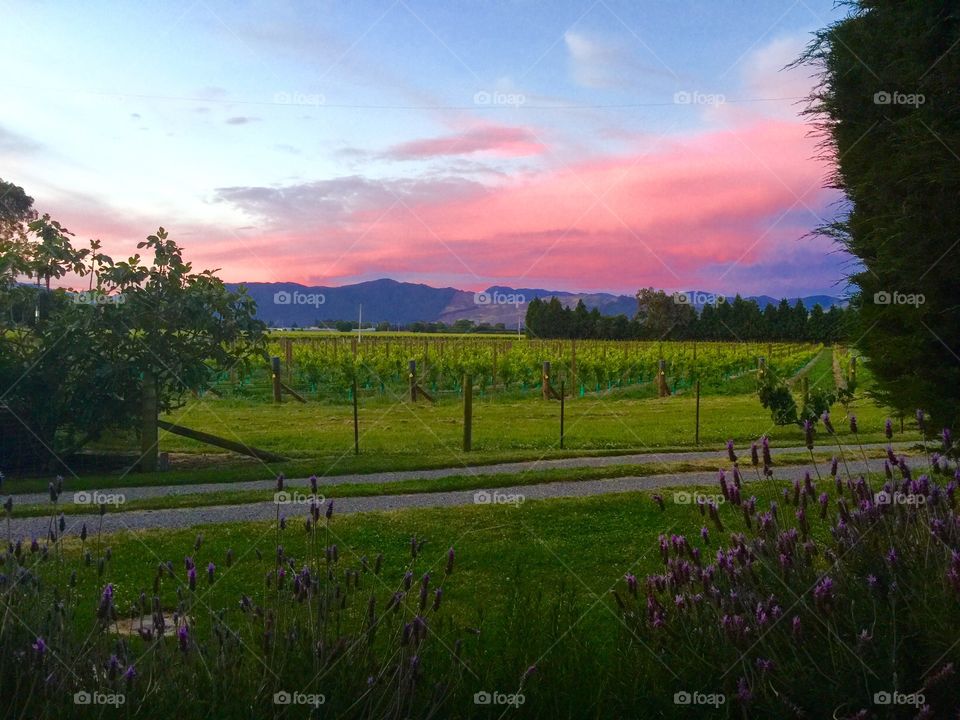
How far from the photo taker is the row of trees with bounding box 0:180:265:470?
14266mm

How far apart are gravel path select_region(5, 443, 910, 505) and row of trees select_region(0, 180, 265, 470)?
1867 mm

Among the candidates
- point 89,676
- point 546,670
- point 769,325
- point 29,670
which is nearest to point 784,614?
point 546,670

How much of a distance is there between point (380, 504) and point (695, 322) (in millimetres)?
60076

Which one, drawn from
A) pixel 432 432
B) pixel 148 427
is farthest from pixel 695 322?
pixel 148 427

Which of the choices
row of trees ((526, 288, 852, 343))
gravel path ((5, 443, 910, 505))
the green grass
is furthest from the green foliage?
row of trees ((526, 288, 852, 343))

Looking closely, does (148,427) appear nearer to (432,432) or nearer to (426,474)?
(426,474)

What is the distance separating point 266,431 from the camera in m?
20.9

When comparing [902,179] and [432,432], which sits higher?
[902,179]

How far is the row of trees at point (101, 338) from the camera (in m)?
14.3

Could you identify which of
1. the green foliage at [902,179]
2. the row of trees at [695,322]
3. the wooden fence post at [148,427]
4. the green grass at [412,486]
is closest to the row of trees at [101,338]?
the wooden fence post at [148,427]

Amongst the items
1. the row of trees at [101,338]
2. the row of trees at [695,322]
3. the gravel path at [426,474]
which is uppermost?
the row of trees at [695,322]

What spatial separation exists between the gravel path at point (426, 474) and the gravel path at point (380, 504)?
3.41ft

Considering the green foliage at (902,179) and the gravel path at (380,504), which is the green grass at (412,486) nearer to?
the gravel path at (380,504)

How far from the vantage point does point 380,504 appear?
34.6 feet
